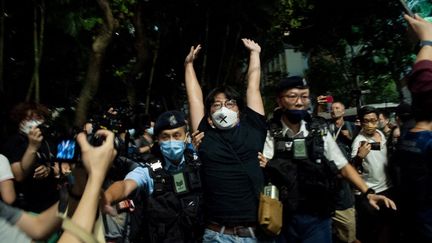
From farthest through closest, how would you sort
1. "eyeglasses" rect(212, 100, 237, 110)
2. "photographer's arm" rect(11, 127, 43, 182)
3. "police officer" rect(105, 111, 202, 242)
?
"photographer's arm" rect(11, 127, 43, 182)
"eyeglasses" rect(212, 100, 237, 110)
"police officer" rect(105, 111, 202, 242)

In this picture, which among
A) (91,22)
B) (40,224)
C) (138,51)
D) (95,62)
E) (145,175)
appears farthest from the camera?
(138,51)

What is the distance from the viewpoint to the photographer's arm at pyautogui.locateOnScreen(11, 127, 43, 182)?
427 centimetres

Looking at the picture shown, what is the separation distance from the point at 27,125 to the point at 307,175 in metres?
2.47

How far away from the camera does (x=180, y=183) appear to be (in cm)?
361

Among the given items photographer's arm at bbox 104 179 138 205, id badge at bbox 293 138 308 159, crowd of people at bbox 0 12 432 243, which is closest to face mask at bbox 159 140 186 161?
crowd of people at bbox 0 12 432 243

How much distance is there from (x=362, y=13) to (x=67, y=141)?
13.0 m

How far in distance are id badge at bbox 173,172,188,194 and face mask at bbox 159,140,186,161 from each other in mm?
193

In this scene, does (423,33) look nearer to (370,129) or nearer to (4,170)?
(4,170)

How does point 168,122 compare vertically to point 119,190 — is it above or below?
above

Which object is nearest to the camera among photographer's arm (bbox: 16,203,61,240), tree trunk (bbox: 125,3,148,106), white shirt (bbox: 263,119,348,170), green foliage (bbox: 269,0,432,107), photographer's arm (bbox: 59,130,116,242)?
photographer's arm (bbox: 59,130,116,242)

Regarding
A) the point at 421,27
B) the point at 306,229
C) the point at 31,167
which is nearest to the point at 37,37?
the point at 31,167

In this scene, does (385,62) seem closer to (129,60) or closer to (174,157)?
(129,60)

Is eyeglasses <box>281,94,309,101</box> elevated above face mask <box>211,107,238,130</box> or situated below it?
above

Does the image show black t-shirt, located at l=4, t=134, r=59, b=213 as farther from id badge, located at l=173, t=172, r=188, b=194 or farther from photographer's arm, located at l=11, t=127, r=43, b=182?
id badge, located at l=173, t=172, r=188, b=194
